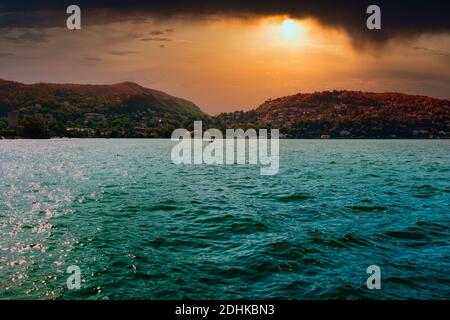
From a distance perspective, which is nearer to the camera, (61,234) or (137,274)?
(137,274)

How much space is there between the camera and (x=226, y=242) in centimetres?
1934

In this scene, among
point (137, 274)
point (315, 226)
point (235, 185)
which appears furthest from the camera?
point (235, 185)

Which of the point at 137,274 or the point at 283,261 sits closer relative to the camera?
the point at 137,274

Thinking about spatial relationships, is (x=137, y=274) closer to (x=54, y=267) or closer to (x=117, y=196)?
(x=54, y=267)

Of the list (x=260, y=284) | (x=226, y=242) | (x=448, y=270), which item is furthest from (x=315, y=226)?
(x=260, y=284)

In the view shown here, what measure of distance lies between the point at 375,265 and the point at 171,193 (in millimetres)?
24139

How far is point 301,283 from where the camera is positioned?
1375 centimetres

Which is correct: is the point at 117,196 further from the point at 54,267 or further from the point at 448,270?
the point at 448,270

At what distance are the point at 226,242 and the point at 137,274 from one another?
5.91 meters
